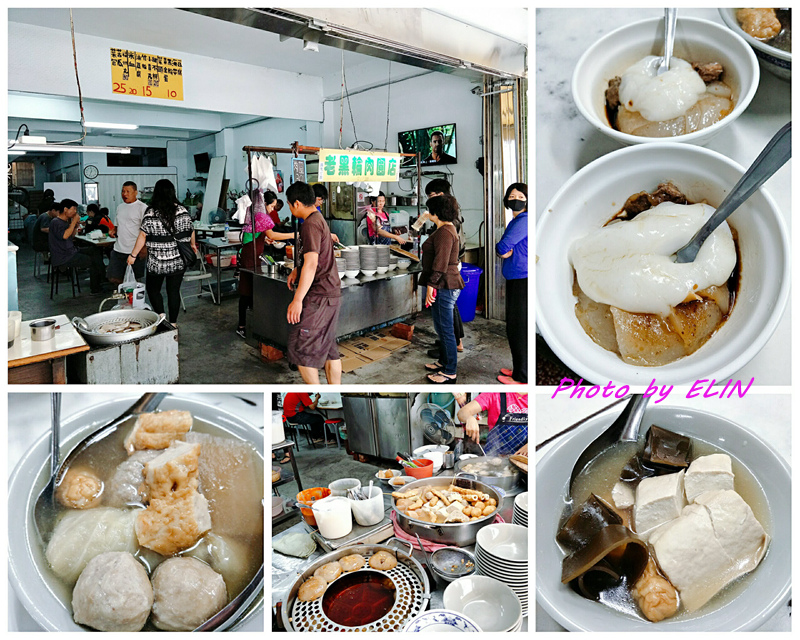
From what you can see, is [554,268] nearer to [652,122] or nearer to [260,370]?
[652,122]

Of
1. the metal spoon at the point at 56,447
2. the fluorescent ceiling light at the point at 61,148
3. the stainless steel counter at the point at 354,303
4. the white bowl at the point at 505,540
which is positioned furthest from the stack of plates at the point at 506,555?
the stainless steel counter at the point at 354,303

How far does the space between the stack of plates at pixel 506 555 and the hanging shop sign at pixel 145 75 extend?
7.33 ft

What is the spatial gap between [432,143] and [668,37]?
4.26 meters

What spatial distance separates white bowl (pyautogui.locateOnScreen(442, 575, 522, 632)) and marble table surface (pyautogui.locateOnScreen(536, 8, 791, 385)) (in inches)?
30.8

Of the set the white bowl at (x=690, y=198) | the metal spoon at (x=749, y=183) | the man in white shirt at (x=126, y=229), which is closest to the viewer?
the metal spoon at (x=749, y=183)

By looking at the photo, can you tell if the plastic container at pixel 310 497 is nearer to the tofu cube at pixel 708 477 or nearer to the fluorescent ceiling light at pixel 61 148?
the tofu cube at pixel 708 477

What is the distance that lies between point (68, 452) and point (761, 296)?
1.65 metres

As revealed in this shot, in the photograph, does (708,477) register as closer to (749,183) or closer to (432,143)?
(749,183)

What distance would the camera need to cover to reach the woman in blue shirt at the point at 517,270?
8.55 ft

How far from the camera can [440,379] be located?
3.10 metres

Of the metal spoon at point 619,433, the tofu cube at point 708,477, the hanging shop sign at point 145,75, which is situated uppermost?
the hanging shop sign at point 145,75

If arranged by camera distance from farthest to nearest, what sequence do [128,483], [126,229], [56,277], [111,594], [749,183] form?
[56,277], [126,229], [128,483], [111,594], [749,183]

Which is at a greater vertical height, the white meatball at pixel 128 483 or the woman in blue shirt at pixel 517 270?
the woman in blue shirt at pixel 517 270

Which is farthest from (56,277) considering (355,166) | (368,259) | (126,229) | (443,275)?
(443,275)
